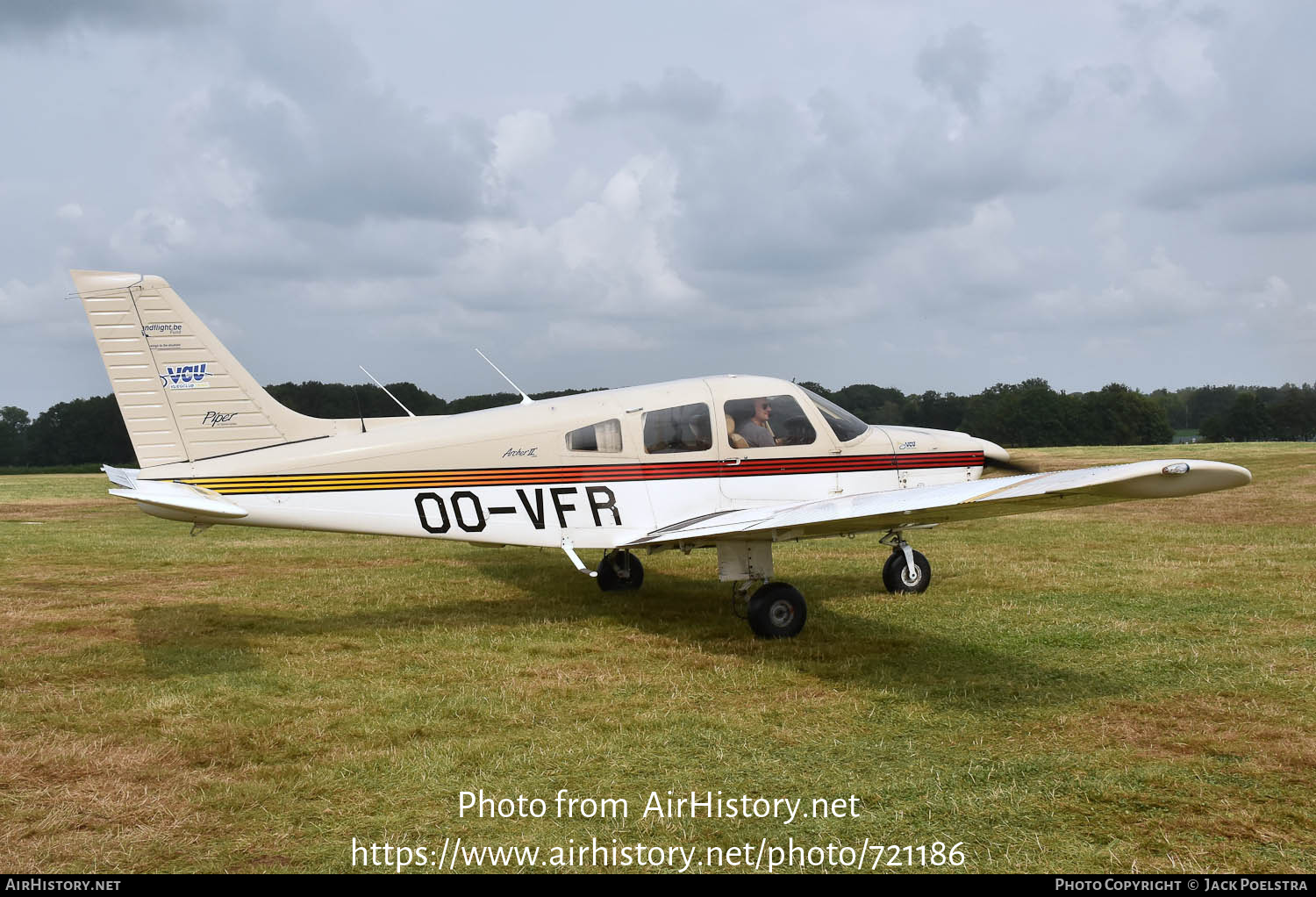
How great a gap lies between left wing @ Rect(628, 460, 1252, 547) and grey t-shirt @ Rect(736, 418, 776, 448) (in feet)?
2.13

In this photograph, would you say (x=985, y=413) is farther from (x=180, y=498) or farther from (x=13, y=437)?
(x=13, y=437)

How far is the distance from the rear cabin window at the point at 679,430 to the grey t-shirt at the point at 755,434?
0.37 m

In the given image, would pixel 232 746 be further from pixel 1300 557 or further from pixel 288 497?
pixel 1300 557

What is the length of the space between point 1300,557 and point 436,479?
1097 cm

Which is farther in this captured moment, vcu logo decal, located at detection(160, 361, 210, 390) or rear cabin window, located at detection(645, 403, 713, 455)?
rear cabin window, located at detection(645, 403, 713, 455)

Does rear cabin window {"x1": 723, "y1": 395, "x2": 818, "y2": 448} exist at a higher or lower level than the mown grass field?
higher

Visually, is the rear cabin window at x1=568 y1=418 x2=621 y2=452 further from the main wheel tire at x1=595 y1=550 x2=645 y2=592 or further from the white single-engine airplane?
the main wheel tire at x1=595 y1=550 x2=645 y2=592

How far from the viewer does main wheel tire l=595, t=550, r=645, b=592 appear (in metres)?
11.1

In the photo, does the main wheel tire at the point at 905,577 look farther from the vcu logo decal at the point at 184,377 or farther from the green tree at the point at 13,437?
the green tree at the point at 13,437

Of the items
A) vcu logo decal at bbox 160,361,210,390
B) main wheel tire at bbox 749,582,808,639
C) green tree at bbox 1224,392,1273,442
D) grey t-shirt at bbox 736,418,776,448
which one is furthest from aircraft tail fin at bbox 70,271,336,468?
green tree at bbox 1224,392,1273,442

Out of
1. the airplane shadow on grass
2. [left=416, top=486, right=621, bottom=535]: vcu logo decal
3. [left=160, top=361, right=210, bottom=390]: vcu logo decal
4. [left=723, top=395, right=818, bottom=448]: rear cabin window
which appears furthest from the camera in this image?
[left=723, top=395, right=818, bottom=448]: rear cabin window


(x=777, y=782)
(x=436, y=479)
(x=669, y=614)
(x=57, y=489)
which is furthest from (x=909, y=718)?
(x=57, y=489)

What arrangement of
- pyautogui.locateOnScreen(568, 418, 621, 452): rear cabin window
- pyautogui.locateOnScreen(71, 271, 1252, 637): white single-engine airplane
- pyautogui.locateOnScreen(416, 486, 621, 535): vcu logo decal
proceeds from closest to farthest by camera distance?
pyautogui.locateOnScreen(71, 271, 1252, 637): white single-engine airplane < pyautogui.locateOnScreen(416, 486, 621, 535): vcu logo decal < pyautogui.locateOnScreen(568, 418, 621, 452): rear cabin window

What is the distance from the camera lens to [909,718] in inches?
230
